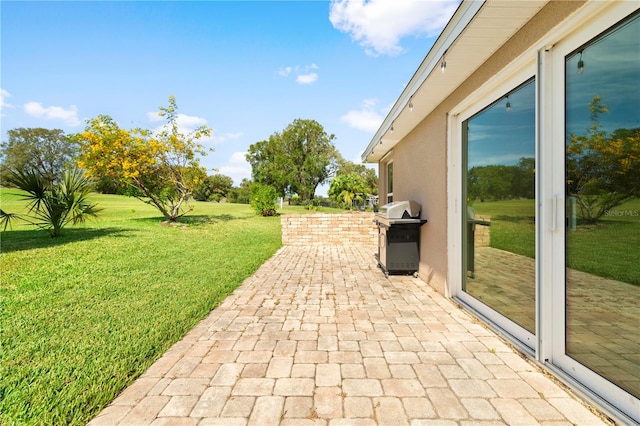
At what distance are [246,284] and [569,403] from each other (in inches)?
169

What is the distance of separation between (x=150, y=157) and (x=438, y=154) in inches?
496

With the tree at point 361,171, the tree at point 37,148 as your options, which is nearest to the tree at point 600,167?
the tree at point 361,171

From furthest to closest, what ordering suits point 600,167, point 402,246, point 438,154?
point 402,246
point 438,154
point 600,167

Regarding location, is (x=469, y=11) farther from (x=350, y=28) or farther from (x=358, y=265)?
(x=350, y=28)

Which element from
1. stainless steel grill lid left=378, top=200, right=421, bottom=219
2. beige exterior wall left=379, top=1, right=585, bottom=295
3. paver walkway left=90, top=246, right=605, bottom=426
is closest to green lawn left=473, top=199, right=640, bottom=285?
paver walkway left=90, top=246, right=605, bottom=426

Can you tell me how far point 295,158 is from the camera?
35438 millimetres

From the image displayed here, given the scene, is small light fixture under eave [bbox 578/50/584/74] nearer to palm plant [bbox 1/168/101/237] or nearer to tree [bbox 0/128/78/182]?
palm plant [bbox 1/168/101/237]

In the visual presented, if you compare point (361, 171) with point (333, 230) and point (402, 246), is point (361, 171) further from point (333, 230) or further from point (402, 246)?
point (402, 246)

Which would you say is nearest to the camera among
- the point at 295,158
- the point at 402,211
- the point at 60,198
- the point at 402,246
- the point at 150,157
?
the point at 402,211

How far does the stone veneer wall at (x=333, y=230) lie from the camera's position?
10039 mm

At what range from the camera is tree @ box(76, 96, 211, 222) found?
1235 centimetres

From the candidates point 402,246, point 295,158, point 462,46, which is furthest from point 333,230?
point 295,158

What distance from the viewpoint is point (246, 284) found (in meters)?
5.14

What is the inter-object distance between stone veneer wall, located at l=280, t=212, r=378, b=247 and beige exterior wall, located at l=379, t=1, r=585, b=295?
3.23m
